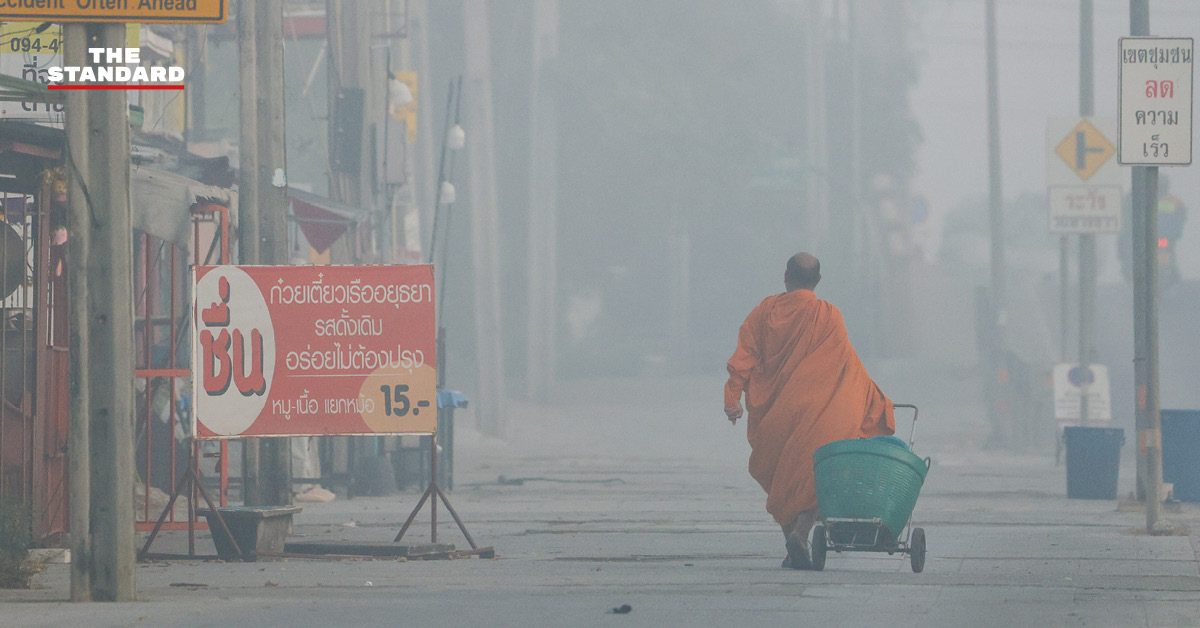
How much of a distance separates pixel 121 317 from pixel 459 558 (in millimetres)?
3665

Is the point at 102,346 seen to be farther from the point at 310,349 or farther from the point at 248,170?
the point at 248,170

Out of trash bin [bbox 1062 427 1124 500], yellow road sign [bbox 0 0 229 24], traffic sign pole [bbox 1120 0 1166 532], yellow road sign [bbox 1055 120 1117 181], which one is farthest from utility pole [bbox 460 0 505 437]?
yellow road sign [bbox 0 0 229 24]

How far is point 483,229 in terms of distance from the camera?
117 feet

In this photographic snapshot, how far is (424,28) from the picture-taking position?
118 feet

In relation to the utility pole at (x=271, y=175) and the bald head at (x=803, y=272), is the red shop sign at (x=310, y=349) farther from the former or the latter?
the bald head at (x=803, y=272)

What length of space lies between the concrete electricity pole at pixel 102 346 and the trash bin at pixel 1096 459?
1233 centimetres

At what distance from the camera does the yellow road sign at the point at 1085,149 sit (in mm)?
24938

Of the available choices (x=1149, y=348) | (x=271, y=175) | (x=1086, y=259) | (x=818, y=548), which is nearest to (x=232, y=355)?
(x=271, y=175)

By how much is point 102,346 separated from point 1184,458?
1197 cm

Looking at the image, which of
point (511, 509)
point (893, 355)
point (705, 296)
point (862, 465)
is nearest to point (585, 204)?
point (705, 296)

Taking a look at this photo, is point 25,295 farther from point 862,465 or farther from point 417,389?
point 862,465

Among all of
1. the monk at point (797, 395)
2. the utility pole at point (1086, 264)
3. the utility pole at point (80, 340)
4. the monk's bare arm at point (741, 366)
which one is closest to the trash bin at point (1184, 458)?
the monk at point (797, 395)

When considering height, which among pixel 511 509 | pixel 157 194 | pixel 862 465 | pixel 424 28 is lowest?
pixel 511 509

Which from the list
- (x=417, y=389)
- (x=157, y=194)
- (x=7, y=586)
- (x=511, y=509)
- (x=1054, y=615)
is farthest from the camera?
Answer: (x=511, y=509)
